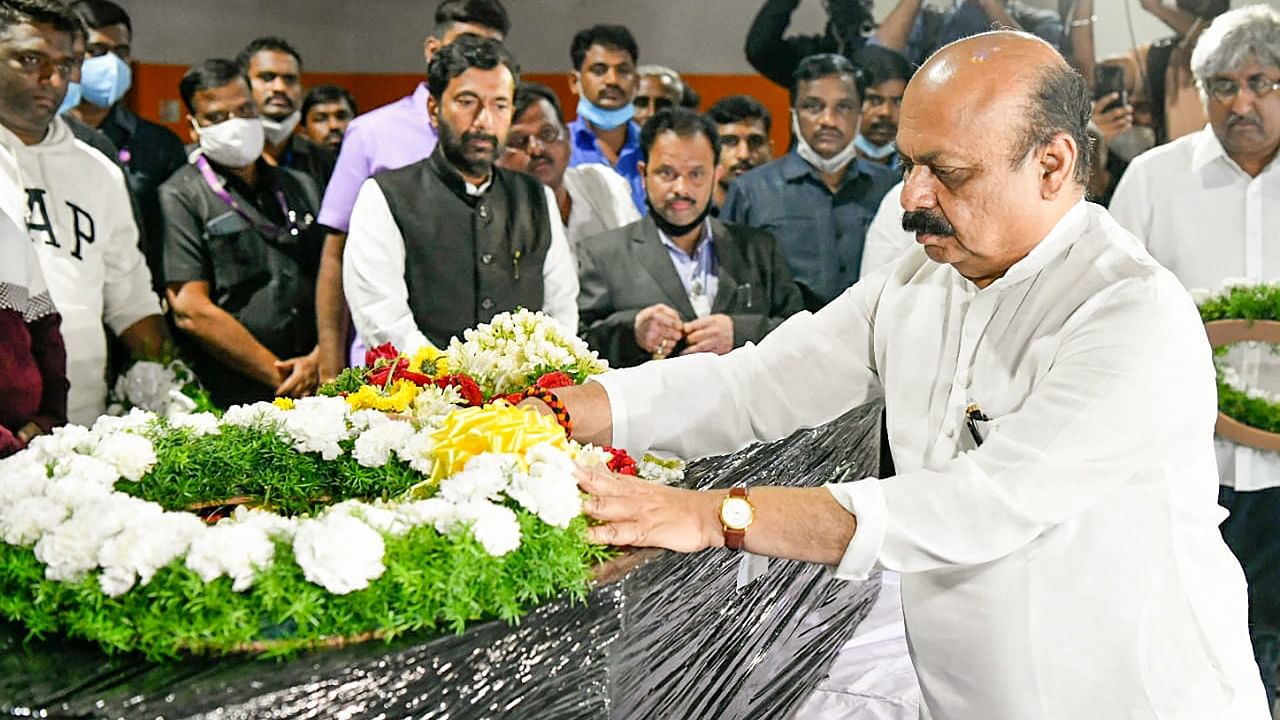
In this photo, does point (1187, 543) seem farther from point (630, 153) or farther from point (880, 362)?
point (630, 153)


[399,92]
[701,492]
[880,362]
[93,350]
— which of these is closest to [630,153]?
[399,92]

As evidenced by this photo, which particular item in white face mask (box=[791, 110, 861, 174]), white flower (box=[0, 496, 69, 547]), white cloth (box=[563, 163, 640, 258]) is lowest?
white flower (box=[0, 496, 69, 547])

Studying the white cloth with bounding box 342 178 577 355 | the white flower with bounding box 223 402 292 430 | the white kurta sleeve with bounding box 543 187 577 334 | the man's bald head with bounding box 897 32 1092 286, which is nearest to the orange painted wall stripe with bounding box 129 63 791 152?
the white cloth with bounding box 342 178 577 355

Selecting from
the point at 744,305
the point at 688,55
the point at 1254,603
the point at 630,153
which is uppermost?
the point at 688,55

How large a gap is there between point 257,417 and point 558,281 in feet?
8.12

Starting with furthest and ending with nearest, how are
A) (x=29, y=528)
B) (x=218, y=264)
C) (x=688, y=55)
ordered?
(x=688, y=55) < (x=218, y=264) < (x=29, y=528)

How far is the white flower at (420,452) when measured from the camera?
7.36 feet

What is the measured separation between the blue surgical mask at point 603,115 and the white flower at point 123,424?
4302mm

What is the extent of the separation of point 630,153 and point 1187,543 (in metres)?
4.74

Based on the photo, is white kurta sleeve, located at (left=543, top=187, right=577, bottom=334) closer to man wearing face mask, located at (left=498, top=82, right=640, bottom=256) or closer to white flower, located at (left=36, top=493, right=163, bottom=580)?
man wearing face mask, located at (left=498, top=82, right=640, bottom=256)

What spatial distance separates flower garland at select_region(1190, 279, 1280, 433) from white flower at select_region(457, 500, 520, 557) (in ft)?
10.5

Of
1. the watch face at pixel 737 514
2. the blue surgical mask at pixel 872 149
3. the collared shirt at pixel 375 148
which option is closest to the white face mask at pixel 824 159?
the blue surgical mask at pixel 872 149

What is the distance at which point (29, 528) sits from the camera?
5.98 ft

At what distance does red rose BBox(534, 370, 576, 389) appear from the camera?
2.70 meters
